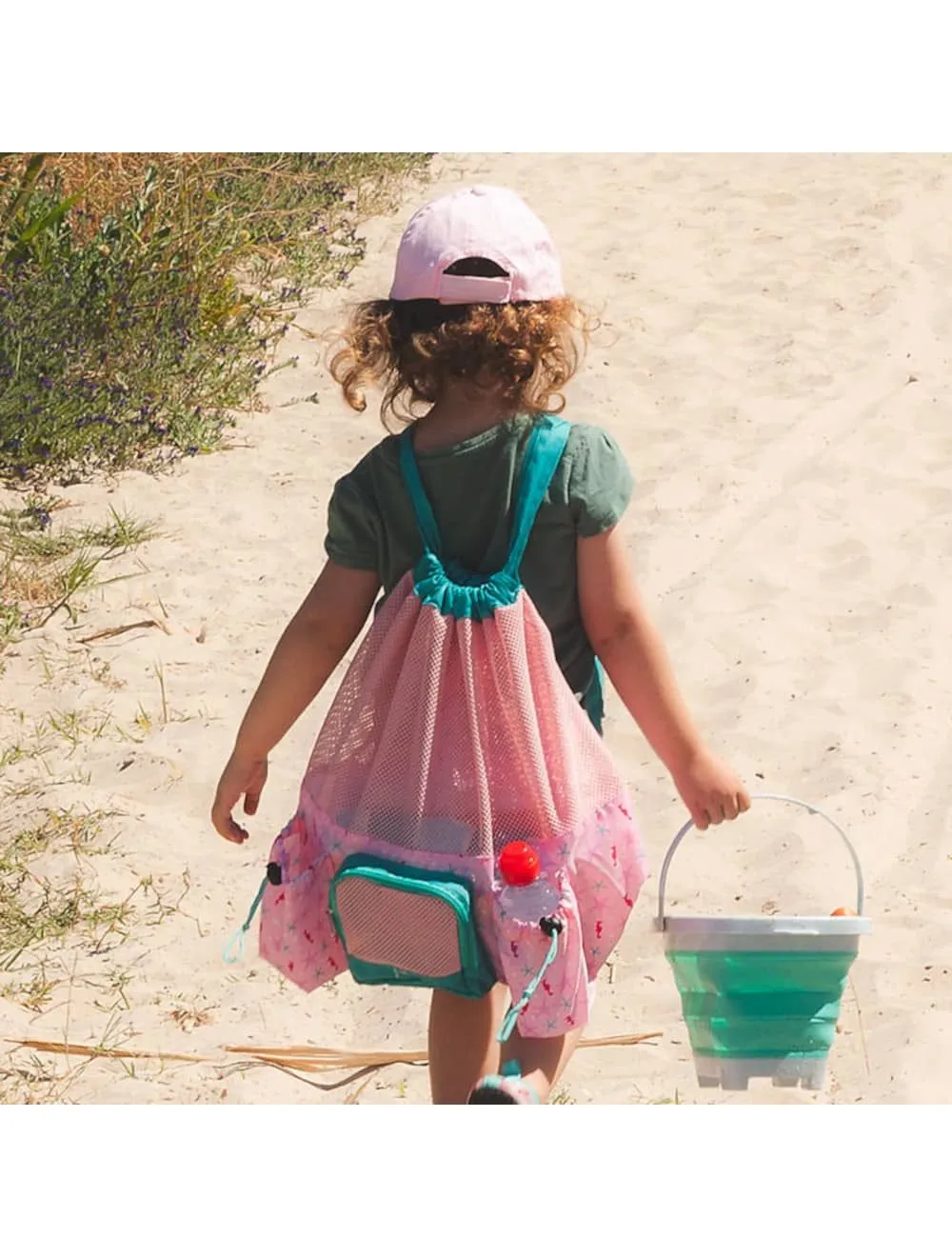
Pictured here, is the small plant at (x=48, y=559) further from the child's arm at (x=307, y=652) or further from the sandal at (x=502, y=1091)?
the sandal at (x=502, y=1091)

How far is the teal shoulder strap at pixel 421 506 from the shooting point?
8.25 feet

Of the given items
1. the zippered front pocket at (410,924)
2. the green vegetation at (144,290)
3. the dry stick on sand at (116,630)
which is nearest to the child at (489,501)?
the zippered front pocket at (410,924)

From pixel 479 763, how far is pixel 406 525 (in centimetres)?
36

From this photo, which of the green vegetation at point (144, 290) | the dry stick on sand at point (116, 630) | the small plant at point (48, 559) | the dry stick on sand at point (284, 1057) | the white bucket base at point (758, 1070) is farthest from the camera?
the green vegetation at point (144, 290)

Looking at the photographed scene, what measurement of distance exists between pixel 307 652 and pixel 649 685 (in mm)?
504

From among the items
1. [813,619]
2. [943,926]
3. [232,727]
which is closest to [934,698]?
[813,619]

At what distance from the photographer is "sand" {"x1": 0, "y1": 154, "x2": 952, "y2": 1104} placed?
11.5ft

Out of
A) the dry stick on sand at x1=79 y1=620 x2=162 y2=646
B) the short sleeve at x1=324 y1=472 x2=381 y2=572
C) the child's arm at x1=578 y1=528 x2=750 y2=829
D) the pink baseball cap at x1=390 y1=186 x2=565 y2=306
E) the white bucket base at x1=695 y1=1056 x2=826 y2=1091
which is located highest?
the pink baseball cap at x1=390 y1=186 x2=565 y2=306

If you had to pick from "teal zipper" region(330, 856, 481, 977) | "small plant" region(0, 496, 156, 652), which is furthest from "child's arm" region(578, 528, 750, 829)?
"small plant" region(0, 496, 156, 652)

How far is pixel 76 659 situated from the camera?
15.9 ft

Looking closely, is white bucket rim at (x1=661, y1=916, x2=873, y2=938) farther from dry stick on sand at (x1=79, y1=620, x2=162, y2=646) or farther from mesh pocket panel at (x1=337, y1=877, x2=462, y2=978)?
dry stick on sand at (x1=79, y1=620, x2=162, y2=646)

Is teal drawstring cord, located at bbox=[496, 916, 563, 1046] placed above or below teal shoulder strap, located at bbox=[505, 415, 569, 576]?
below

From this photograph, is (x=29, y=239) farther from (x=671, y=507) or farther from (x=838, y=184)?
(x=838, y=184)

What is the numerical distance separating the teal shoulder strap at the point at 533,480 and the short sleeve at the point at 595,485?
0.03 metres
